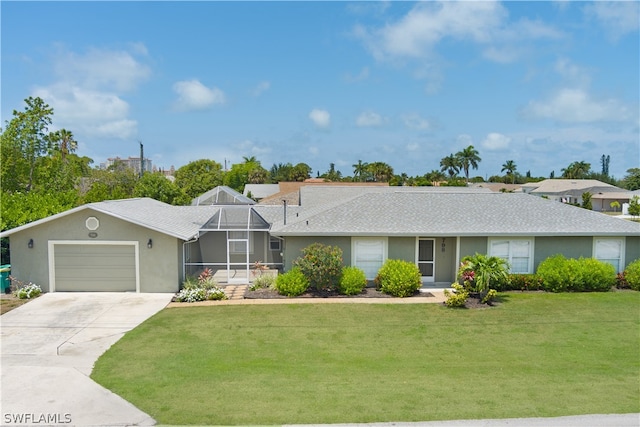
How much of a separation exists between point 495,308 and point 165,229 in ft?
41.6

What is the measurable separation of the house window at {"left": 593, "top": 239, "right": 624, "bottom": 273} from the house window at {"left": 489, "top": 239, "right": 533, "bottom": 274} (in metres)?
2.98

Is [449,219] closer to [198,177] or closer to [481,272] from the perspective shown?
[481,272]

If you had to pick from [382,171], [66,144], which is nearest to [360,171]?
[382,171]

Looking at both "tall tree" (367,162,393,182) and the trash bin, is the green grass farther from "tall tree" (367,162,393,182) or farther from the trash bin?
"tall tree" (367,162,393,182)

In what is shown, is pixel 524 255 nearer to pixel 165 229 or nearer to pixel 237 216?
pixel 237 216

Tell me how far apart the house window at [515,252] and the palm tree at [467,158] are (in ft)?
279

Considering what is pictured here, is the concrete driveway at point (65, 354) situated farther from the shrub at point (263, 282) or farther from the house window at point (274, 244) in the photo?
the house window at point (274, 244)

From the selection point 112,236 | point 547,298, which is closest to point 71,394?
point 112,236

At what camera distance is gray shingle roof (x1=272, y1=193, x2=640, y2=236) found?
61.1 feet

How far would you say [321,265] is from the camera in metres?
17.4

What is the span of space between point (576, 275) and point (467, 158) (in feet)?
282

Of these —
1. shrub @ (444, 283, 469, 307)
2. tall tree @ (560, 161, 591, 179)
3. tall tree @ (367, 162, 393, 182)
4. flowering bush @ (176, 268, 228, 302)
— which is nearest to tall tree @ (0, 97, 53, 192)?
flowering bush @ (176, 268, 228, 302)

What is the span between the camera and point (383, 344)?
12.4 m

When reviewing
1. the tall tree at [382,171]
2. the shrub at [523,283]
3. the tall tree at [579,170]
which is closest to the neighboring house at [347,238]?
the shrub at [523,283]
